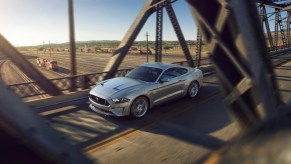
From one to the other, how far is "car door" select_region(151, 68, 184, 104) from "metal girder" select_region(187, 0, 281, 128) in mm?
6010

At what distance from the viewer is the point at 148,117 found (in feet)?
25.0

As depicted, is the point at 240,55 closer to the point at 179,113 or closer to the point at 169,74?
the point at 179,113

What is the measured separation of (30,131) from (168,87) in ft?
25.0

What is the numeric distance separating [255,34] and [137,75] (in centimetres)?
724

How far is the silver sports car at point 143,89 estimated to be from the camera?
23.6ft

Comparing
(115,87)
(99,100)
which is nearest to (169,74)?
(115,87)

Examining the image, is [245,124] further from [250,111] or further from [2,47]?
[2,47]

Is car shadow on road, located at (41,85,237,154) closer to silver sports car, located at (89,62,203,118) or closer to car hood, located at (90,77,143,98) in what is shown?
silver sports car, located at (89,62,203,118)

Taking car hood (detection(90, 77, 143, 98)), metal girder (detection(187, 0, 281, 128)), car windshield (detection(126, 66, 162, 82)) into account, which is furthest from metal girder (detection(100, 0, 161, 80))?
metal girder (detection(187, 0, 281, 128))

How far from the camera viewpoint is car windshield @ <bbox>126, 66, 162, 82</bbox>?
27.8 feet

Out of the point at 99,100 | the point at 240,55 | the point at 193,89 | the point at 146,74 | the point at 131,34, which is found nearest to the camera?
the point at 240,55

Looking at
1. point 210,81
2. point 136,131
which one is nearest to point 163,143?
point 136,131

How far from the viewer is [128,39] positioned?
449 inches

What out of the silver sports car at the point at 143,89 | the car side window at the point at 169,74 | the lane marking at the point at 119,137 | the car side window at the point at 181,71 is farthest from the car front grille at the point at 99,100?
the car side window at the point at 181,71
